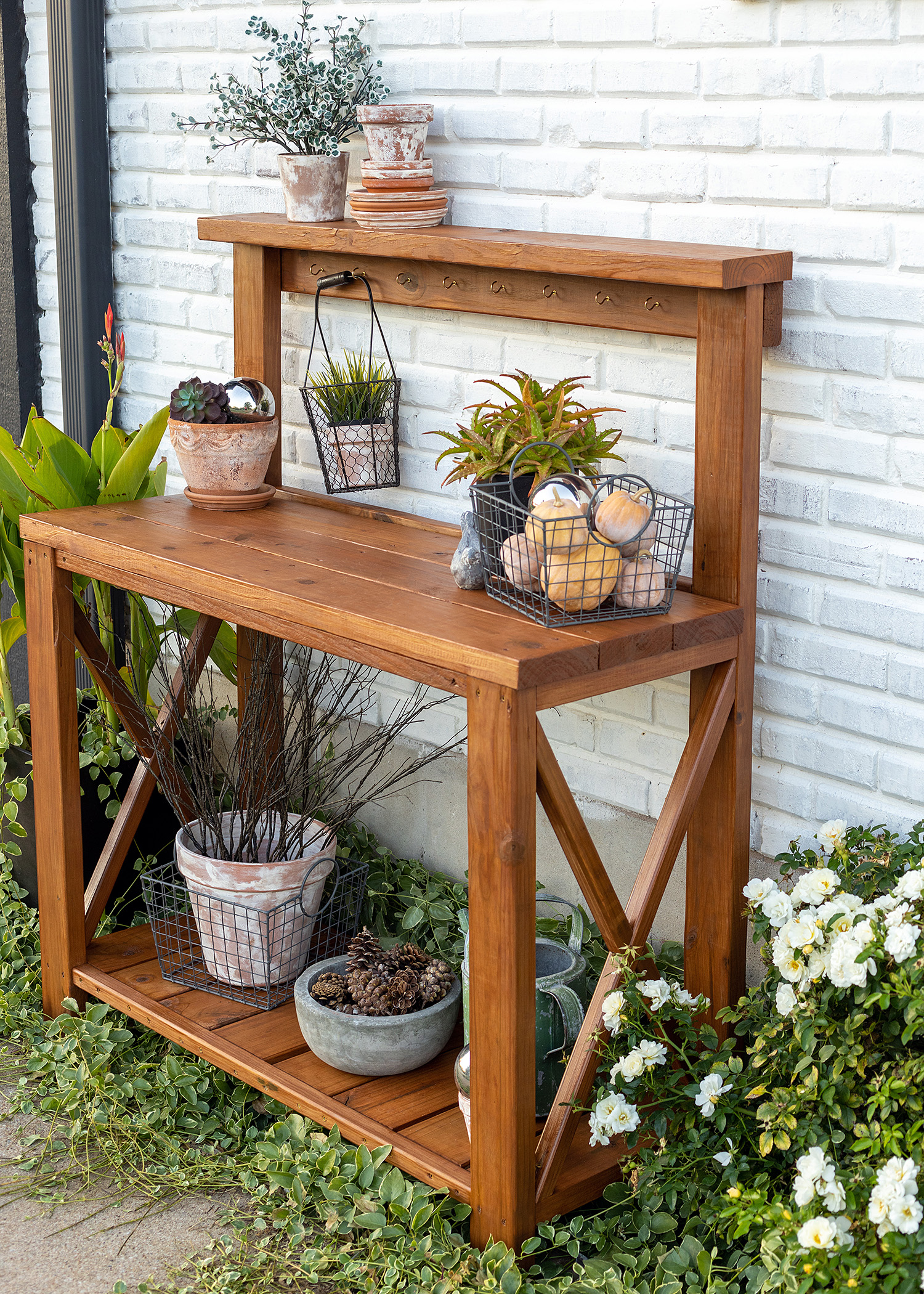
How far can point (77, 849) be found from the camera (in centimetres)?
274

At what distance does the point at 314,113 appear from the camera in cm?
256

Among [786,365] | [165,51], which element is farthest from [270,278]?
[786,365]

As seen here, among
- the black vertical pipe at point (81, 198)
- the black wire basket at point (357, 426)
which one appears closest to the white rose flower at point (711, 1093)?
the black wire basket at point (357, 426)

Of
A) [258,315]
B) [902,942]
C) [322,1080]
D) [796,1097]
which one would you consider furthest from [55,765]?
[902,942]

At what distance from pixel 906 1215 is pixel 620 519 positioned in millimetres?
913

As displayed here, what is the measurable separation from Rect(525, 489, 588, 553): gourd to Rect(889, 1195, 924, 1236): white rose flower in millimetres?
870

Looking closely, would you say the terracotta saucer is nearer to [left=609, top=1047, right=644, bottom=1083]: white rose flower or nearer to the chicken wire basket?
the chicken wire basket

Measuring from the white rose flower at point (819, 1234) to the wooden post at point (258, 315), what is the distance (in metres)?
1.74

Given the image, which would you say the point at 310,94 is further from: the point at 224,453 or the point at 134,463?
the point at 134,463

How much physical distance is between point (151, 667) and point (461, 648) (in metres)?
1.49

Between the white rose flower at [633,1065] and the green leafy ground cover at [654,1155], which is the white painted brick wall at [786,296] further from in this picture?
the white rose flower at [633,1065]

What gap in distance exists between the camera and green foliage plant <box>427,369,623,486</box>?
83.0 inches

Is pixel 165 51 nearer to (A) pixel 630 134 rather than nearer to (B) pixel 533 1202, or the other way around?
(A) pixel 630 134

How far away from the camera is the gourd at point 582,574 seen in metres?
1.92
